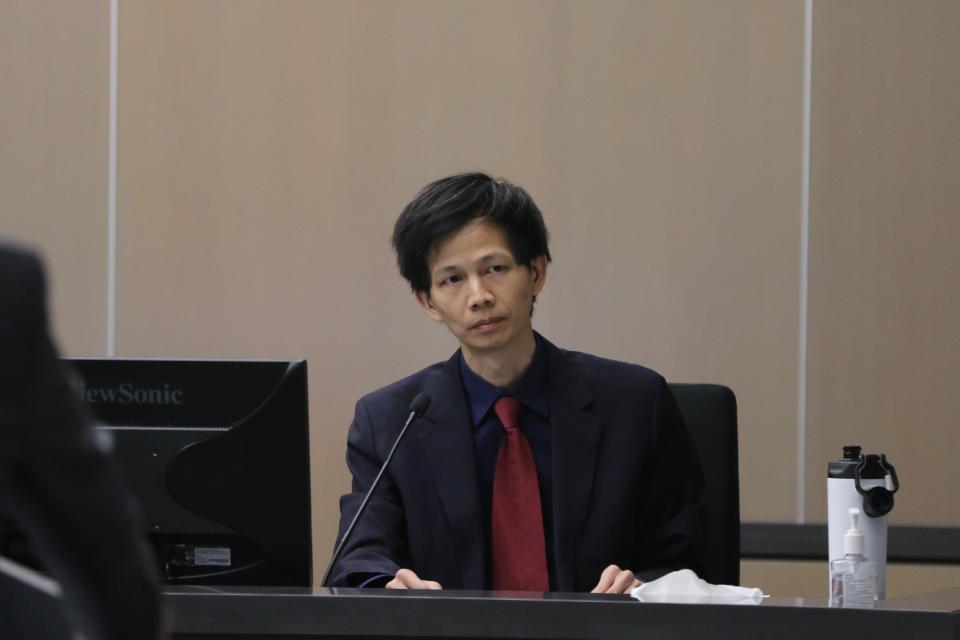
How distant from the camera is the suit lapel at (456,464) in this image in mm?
2281

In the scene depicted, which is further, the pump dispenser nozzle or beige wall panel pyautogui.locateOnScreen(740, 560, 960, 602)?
beige wall panel pyautogui.locateOnScreen(740, 560, 960, 602)

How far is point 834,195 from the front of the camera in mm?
3377

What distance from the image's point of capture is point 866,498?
1.78m

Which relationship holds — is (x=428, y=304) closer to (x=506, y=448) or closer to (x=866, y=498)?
(x=506, y=448)

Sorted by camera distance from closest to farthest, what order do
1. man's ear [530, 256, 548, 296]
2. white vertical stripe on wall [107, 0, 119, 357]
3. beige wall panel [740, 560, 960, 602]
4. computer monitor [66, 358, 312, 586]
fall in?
computer monitor [66, 358, 312, 586] → man's ear [530, 256, 548, 296] → beige wall panel [740, 560, 960, 602] → white vertical stripe on wall [107, 0, 119, 357]

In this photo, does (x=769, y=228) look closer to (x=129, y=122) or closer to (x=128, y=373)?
(x=129, y=122)

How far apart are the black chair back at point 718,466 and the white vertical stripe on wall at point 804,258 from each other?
0.90 meters

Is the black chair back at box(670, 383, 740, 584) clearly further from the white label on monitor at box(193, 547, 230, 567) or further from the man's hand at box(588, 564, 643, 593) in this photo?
the white label on monitor at box(193, 547, 230, 567)

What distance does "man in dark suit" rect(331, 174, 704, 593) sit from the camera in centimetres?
229

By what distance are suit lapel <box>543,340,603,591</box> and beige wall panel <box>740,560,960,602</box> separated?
1184 millimetres

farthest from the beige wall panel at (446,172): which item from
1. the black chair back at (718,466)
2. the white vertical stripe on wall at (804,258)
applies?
the black chair back at (718,466)

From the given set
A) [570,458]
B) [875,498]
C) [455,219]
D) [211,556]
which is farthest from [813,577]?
[211,556]

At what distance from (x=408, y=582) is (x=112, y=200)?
1897mm

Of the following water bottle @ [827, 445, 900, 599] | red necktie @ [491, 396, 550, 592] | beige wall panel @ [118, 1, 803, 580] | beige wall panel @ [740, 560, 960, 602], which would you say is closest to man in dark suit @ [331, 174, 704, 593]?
red necktie @ [491, 396, 550, 592]
